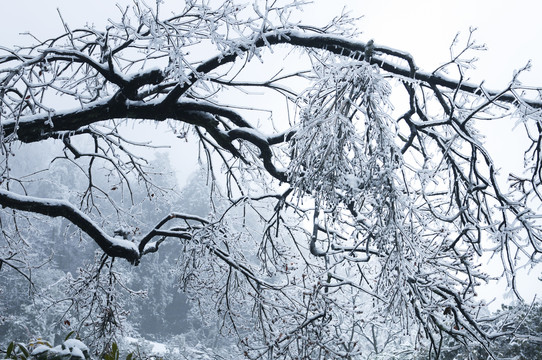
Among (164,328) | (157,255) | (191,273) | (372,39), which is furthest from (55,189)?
(372,39)

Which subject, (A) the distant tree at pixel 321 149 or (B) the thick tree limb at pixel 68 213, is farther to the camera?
(B) the thick tree limb at pixel 68 213

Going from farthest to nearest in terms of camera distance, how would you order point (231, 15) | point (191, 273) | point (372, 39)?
point (191, 273), point (231, 15), point (372, 39)

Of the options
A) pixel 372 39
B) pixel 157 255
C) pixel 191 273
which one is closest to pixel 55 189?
pixel 157 255

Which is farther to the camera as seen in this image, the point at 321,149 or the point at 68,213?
the point at 68,213

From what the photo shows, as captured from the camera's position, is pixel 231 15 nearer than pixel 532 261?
No

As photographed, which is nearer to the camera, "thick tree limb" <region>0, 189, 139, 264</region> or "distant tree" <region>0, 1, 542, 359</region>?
"distant tree" <region>0, 1, 542, 359</region>

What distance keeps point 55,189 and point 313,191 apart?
3422 centimetres

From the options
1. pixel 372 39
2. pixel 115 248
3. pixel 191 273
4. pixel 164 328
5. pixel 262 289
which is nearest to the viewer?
pixel 372 39

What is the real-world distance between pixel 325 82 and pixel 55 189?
34.2 m

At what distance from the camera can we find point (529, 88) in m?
2.49

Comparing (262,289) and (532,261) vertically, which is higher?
(262,289)

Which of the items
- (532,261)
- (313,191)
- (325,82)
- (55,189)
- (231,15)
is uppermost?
(55,189)

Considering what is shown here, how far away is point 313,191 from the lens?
86.7 inches

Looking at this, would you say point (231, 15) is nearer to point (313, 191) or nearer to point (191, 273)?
point (313, 191)
